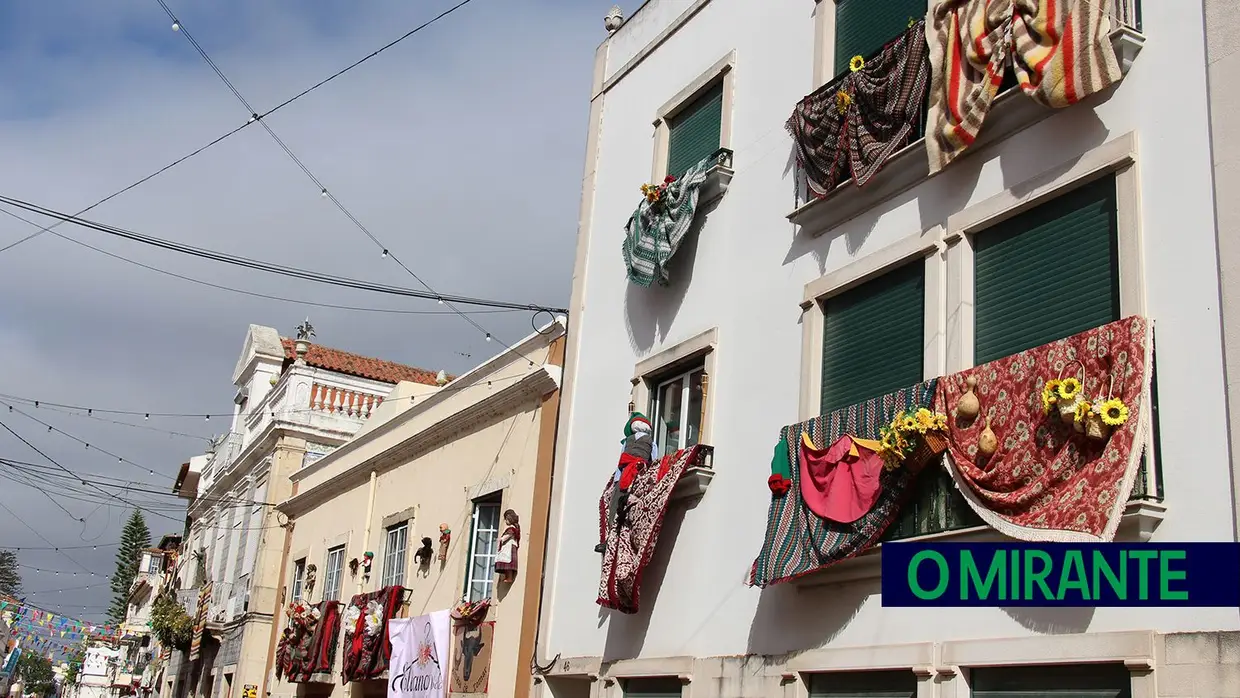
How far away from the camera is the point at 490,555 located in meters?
16.4

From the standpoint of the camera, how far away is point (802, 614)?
9.88 m

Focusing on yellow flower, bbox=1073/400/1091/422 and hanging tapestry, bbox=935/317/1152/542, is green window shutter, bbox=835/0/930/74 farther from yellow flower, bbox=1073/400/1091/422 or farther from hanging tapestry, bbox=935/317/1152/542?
yellow flower, bbox=1073/400/1091/422

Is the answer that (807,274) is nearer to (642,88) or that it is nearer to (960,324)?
(960,324)

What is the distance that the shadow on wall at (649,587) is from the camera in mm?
11875

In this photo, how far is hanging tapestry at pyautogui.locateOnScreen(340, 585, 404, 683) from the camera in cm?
1761

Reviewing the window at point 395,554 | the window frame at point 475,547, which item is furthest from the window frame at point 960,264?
the window at point 395,554

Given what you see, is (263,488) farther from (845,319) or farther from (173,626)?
(845,319)

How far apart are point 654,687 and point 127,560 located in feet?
296

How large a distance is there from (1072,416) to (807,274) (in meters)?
3.74

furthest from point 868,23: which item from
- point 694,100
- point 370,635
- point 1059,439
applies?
point 370,635

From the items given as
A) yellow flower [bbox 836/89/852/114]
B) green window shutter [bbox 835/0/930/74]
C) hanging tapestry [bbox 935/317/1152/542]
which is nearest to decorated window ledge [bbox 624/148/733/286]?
green window shutter [bbox 835/0/930/74]

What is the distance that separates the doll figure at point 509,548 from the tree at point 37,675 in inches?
4535

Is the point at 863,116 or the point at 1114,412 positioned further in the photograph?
the point at 863,116

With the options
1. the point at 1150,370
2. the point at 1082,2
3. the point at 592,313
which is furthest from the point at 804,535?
the point at 592,313
